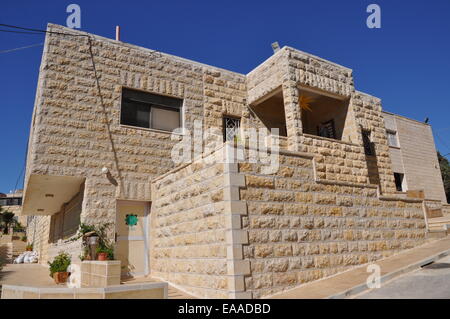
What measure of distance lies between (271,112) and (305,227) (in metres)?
6.49

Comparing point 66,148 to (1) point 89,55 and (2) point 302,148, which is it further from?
Answer: (2) point 302,148

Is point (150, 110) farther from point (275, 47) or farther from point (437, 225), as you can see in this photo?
point (437, 225)

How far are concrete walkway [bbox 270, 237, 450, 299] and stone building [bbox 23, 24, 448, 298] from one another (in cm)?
23

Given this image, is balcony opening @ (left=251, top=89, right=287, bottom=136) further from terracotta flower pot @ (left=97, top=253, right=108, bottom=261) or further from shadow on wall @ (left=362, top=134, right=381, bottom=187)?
terracotta flower pot @ (left=97, top=253, right=108, bottom=261)

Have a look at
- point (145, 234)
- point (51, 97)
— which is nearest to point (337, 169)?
point (145, 234)

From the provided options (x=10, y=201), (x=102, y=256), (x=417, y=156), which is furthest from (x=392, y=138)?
(x=10, y=201)

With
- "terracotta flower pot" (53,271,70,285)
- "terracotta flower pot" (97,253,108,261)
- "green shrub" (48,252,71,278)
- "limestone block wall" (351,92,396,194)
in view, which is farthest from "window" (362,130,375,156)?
"terracotta flower pot" (53,271,70,285)

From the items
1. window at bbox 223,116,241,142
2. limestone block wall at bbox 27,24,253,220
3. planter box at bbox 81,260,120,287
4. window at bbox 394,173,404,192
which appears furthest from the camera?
window at bbox 394,173,404,192

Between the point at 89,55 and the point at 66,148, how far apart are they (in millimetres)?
2882

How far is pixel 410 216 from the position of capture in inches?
364

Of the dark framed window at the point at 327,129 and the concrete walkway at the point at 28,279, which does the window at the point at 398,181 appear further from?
the concrete walkway at the point at 28,279

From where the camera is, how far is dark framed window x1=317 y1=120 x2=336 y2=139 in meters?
12.3

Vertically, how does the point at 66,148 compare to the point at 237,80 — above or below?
below

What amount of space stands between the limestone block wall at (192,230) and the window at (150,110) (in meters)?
2.10
